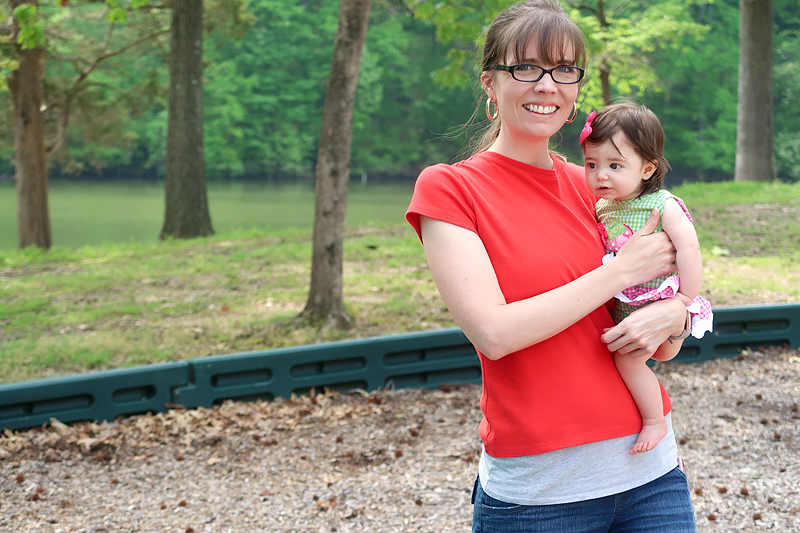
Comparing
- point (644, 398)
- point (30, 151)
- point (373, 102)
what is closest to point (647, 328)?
point (644, 398)

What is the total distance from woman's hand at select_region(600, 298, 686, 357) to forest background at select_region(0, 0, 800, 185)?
3699 centimetres

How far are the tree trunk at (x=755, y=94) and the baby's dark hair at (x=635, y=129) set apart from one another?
15.7 meters

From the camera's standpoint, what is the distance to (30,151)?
Result: 13.2 metres

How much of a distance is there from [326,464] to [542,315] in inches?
121

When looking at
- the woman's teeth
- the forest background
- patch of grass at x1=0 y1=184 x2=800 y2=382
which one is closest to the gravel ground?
patch of grass at x1=0 y1=184 x2=800 y2=382

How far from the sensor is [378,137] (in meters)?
51.8

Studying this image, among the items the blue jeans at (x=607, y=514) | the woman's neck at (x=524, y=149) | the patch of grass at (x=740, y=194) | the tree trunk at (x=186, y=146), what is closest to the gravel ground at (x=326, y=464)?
the blue jeans at (x=607, y=514)

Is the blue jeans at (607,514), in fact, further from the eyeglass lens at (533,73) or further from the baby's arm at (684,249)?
the eyeglass lens at (533,73)

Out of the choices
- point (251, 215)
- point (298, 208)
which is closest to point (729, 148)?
point (298, 208)

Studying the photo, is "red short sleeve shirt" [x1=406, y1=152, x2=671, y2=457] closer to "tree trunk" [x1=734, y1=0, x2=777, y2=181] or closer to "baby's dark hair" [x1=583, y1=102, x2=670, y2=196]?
"baby's dark hair" [x1=583, y1=102, x2=670, y2=196]

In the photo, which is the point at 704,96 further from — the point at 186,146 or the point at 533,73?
the point at 533,73

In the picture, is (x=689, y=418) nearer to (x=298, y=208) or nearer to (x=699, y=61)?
(x=298, y=208)

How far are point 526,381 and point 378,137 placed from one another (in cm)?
5119

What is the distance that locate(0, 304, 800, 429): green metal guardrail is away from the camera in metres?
4.61
